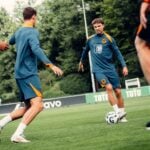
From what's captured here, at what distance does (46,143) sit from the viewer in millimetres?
8250

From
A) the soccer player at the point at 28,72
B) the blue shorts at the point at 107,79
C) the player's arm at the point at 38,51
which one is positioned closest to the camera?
the player's arm at the point at 38,51

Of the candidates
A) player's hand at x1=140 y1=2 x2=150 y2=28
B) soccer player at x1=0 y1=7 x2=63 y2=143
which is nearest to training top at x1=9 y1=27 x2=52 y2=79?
soccer player at x1=0 y1=7 x2=63 y2=143

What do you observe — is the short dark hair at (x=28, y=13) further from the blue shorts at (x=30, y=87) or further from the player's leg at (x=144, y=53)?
the player's leg at (x=144, y=53)

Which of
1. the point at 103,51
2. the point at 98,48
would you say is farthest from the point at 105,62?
the point at 98,48

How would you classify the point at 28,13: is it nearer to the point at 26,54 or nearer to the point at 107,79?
the point at 26,54

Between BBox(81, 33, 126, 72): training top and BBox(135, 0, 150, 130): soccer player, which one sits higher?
BBox(135, 0, 150, 130): soccer player

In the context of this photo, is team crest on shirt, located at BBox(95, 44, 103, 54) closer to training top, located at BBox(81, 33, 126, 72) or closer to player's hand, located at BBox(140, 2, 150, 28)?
training top, located at BBox(81, 33, 126, 72)

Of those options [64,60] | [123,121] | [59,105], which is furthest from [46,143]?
[64,60]

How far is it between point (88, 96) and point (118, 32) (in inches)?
1132

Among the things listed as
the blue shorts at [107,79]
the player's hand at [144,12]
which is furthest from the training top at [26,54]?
the blue shorts at [107,79]

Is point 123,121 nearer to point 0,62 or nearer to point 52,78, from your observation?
point 52,78

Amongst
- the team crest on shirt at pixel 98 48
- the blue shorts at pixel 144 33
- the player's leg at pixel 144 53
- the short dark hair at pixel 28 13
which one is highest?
the short dark hair at pixel 28 13

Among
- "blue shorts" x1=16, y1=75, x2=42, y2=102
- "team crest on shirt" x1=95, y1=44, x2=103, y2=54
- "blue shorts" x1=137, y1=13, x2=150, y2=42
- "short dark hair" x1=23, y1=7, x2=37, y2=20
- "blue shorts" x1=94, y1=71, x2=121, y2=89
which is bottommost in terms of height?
"blue shorts" x1=94, y1=71, x2=121, y2=89

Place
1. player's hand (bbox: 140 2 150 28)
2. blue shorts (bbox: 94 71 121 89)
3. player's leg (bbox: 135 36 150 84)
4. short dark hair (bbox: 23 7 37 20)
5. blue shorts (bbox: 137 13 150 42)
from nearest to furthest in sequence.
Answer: player's hand (bbox: 140 2 150 28) < blue shorts (bbox: 137 13 150 42) < player's leg (bbox: 135 36 150 84) < short dark hair (bbox: 23 7 37 20) < blue shorts (bbox: 94 71 121 89)
